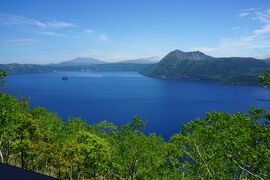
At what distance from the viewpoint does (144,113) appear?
186 meters

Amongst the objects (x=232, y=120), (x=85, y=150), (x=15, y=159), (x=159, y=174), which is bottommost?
(x=15, y=159)

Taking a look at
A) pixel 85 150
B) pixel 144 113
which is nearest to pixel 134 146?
pixel 85 150

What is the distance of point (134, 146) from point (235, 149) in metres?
31.1

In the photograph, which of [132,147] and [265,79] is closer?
[265,79]

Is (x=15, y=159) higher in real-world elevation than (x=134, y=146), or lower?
lower

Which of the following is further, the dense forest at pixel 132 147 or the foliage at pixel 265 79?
the dense forest at pixel 132 147

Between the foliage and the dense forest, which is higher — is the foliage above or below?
above

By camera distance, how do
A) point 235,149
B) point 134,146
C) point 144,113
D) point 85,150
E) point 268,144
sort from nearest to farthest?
point 268,144 → point 235,149 → point 85,150 → point 134,146 → point 144,113

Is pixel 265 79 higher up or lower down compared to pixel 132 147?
higher up

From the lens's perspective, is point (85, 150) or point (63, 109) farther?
point (63, 109)

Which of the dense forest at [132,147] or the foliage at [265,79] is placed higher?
the foliage at [265,79]

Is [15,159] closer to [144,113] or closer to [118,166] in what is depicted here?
[118,166]

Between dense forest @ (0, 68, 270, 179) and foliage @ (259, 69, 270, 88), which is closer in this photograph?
foliage @ (259, 69, 270, 88)

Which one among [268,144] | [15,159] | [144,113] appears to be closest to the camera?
[268,144]
